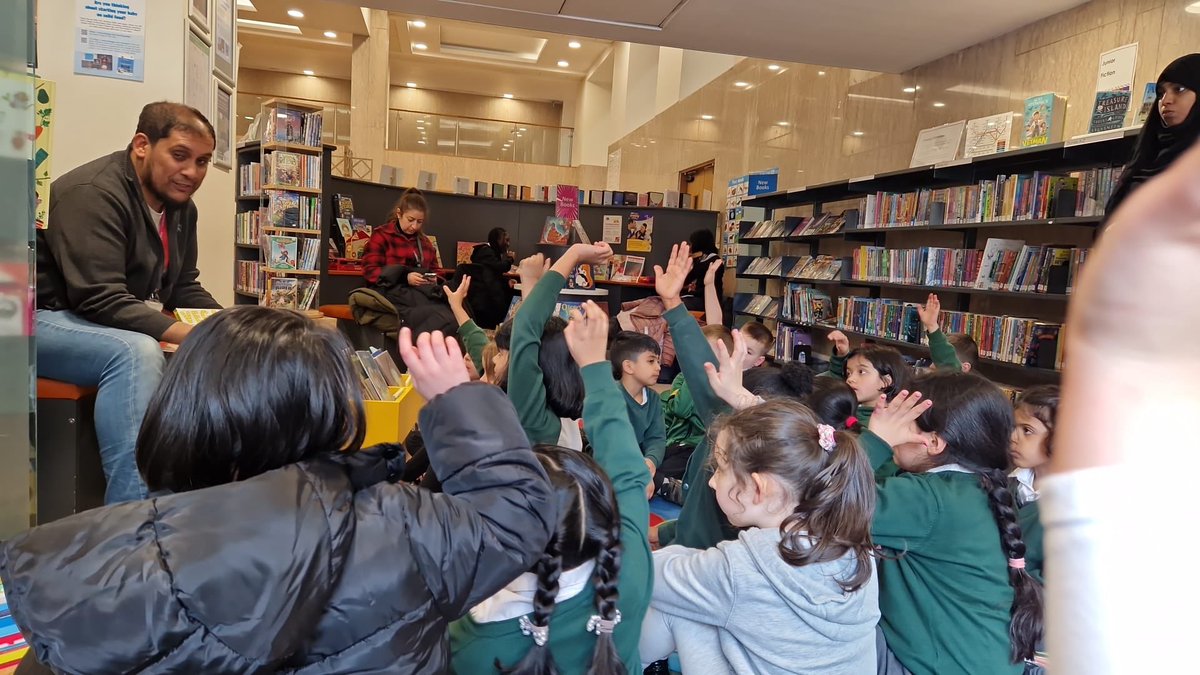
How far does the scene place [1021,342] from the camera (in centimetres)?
397

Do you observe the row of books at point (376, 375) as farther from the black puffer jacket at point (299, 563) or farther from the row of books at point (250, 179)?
the row of books at point (250, 179)

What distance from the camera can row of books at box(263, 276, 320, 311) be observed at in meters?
5.71

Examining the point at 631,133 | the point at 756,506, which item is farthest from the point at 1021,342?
the point at 631,133

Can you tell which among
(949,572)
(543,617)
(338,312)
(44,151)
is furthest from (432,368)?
(338,312)

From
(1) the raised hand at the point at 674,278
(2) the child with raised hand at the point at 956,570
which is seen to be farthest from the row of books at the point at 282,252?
(2) the child with raised hand at the point at 956,570

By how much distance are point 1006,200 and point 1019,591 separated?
3318 mm

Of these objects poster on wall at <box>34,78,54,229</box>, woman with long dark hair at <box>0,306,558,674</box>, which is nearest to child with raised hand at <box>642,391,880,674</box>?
woman with long dark hair at <box>0,306,558,674</box>

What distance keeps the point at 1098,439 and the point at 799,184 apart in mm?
7238

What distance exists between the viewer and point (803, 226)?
6.57m

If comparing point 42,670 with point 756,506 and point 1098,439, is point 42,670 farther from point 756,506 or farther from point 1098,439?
point 1098,439

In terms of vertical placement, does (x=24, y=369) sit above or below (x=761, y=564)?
above

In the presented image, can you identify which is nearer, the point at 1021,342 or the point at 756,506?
the point at 756,506

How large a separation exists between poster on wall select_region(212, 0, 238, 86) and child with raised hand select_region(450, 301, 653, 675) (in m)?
3.47

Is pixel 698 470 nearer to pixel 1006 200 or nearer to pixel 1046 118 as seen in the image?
pixel 1006 200
